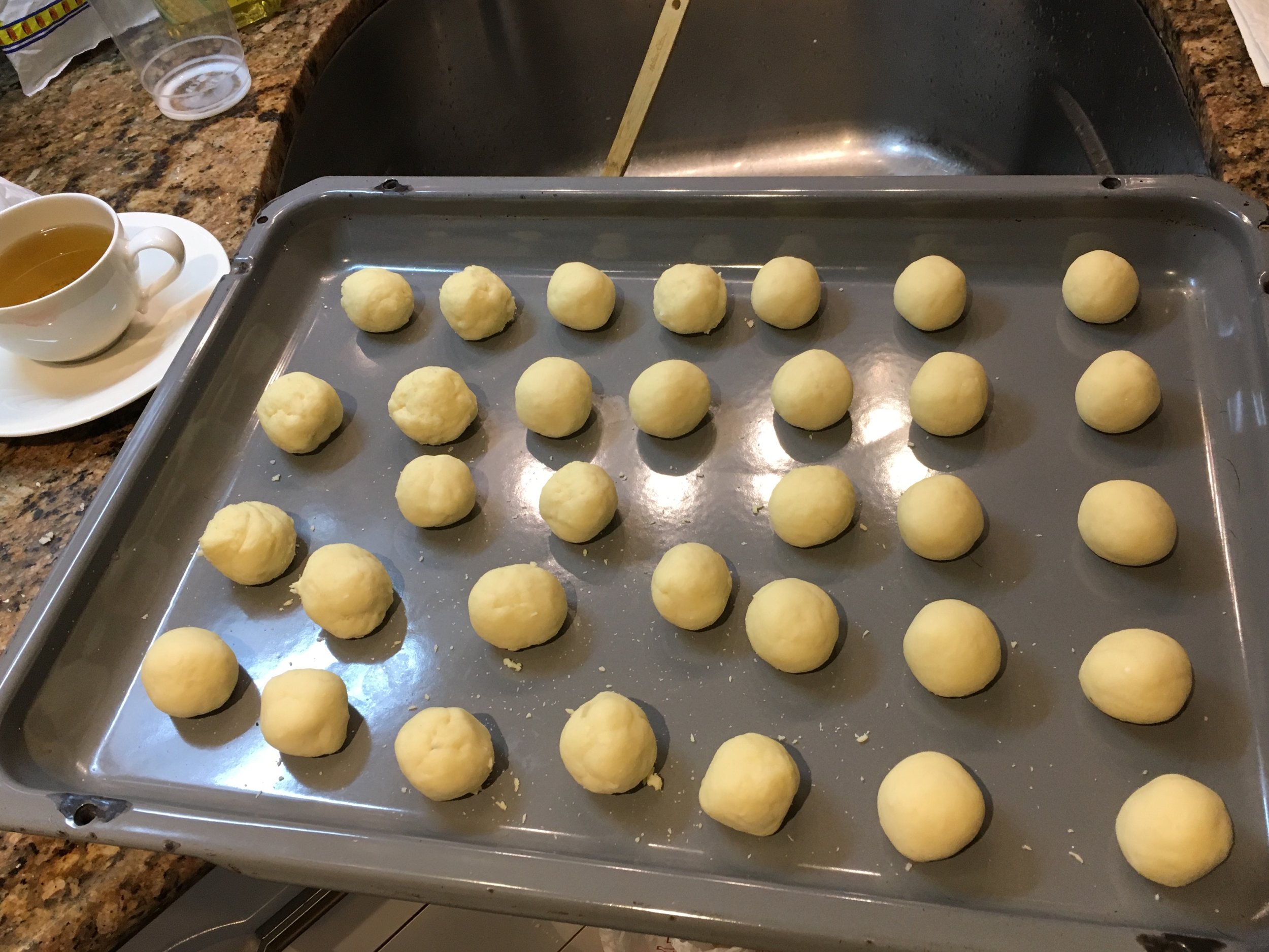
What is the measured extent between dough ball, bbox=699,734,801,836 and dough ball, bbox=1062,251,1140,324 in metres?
0.82

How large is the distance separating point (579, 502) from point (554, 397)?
191 mm

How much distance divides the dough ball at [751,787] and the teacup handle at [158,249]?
1.19 m

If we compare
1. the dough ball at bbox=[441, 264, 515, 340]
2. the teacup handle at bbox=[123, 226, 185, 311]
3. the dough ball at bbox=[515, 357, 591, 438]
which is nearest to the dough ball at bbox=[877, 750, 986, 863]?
the dough ball at bbox=[515, 357, 591, 438]

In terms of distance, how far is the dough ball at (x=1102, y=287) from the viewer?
124 cm

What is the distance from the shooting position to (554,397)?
4.20 feet

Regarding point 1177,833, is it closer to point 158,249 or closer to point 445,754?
point 445,754

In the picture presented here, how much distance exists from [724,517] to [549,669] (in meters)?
0.34

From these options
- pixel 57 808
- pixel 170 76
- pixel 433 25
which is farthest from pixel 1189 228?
pixel 170 76

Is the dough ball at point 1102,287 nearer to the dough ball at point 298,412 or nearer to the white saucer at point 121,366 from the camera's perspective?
the dough ball at point 298,412

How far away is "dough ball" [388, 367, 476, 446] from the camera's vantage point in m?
1.30

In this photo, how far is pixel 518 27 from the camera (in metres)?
1.89

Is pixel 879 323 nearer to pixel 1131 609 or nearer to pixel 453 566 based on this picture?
pixel 1131 609

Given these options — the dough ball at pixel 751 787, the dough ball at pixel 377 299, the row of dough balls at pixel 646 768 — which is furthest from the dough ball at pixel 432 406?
the dough ball at pixel 751 787

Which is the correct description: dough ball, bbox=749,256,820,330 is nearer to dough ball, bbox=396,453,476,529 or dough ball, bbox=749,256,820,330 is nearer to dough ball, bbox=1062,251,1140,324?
dough ball, bbox=1062,251,1140,324
